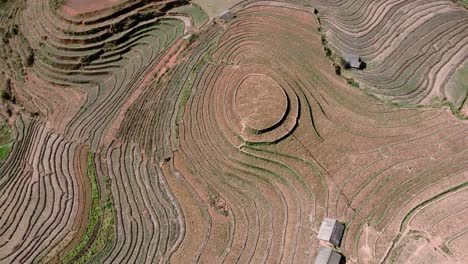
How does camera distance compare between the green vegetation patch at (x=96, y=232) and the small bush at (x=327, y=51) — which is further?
the small bush at (x=327, y=51)

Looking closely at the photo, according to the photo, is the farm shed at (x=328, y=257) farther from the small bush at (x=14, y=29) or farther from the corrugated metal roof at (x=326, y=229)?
the small bush at (x=14, y=29)

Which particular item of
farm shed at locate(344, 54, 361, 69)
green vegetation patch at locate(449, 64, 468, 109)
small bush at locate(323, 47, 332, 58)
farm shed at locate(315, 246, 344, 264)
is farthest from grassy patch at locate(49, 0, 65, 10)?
green vegetation patch at locate(449, 64, 468, 109)

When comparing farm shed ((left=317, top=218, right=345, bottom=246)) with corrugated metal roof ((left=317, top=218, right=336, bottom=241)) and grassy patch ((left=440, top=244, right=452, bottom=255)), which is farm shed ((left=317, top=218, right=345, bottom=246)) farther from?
grassy patch ((left=440, top=244, right=452, bottom=255))

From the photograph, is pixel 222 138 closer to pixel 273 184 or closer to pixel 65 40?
pixel 273 184

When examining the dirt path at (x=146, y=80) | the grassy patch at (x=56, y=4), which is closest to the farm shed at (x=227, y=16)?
the dirt path at (x=146, y=80)

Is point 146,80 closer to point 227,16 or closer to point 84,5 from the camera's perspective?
point 227,16

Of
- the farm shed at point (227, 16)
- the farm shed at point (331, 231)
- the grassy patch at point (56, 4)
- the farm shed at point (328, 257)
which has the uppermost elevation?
the farm shed at point (227, 16)
